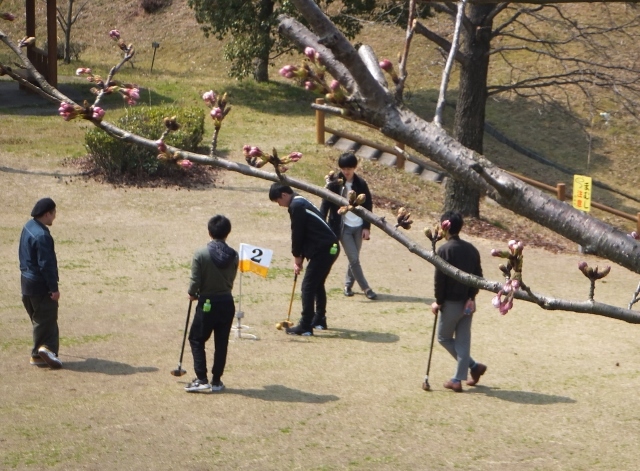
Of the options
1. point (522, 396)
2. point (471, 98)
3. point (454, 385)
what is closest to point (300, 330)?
point (454, 385)

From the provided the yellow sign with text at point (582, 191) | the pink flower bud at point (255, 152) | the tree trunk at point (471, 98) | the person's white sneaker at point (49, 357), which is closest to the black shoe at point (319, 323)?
the person's white sneaker at point (49, 357)

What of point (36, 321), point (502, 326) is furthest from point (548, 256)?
point (36, 321)

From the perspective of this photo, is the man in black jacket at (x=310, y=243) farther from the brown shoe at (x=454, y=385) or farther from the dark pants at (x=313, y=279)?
the brown shoe at (x=454, y=385)

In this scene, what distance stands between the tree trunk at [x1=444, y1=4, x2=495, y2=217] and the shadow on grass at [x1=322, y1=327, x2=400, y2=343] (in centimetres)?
826

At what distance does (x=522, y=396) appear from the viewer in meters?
9.12

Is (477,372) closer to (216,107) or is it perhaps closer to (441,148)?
(216,107)

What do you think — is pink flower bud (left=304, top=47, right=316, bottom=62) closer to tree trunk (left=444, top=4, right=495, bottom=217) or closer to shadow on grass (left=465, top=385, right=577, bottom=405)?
shadow on grass (left=465, top=385, right=577, bottom=405)

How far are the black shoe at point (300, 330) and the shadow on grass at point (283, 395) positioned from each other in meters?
1.94

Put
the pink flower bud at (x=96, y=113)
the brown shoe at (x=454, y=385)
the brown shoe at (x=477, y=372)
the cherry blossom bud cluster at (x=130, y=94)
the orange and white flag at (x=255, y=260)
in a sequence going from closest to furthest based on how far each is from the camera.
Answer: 1. the pink flower bud at (x=96, y=113)
2. the cherry blossom bud cluster at (x=130, y=94)
3. the brown shoe at (x=454, y=385)
4. the brown shoe at (x=477, y=372)
5. the orange and white flag at (x=255, y=260)

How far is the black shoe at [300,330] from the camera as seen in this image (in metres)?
10.9

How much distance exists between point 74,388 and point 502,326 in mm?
5499

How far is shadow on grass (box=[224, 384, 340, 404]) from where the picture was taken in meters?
8.68

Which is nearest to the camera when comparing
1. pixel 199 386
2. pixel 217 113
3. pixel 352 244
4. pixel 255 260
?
pixel 217 113

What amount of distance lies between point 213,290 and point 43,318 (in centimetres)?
193
